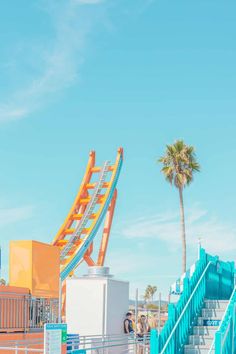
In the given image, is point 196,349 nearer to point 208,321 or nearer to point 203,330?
point 203,330

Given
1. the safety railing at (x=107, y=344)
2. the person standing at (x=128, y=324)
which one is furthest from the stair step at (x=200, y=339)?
the person standing at (x=128, y=324)

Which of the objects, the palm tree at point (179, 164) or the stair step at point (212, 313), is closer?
the stair step at point (212, 313)

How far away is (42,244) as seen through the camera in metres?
19.6

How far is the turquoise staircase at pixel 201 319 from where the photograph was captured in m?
15.0

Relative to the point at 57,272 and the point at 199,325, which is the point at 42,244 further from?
the point at 199,325

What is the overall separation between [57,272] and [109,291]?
2.18 metres

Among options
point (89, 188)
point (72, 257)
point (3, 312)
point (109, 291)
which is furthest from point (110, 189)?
point (3, 312)

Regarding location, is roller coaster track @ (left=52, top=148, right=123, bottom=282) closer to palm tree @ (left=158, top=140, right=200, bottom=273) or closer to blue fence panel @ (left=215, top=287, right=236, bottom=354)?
palm tree @ (left=158, top=140, right=200, bottom=273)

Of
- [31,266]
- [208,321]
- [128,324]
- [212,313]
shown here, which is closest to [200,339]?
[208,321]

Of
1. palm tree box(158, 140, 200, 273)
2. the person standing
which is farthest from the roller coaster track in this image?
the person standing

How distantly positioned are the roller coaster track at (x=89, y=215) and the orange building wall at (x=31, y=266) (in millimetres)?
26173

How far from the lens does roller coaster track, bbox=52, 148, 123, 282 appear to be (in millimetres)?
47875

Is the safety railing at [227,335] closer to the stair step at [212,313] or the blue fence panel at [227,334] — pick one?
the blue fence panel at [227,334]

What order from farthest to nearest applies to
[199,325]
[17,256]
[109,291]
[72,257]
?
[72,257] < [109,291] < [17,256] < [199,325]
